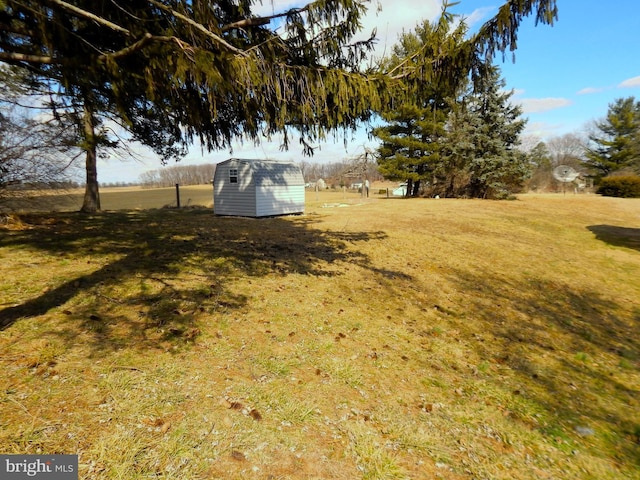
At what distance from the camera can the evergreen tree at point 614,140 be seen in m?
35.1

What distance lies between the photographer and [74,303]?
14.1ft

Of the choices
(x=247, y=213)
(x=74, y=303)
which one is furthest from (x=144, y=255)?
(x=247, y=213)

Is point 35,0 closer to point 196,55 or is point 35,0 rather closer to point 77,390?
point 196,55

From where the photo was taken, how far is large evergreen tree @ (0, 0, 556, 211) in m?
3.50

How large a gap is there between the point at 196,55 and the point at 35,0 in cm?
170

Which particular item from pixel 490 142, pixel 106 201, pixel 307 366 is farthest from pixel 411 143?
pixel 307 366

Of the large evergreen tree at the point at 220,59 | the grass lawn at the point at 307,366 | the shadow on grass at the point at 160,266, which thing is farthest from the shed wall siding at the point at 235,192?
the large evergreen tree at the point at 220,59

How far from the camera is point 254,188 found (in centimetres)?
1614

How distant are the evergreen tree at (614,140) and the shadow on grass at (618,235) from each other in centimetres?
2808

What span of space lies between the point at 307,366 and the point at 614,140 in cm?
4800

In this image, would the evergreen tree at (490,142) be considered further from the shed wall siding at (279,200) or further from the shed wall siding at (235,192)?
the shed wall siding at (235,192)

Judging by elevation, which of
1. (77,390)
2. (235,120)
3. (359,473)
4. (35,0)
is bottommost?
(359,473)

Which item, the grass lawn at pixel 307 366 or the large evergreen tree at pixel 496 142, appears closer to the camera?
the grass lawn at pixel 307 366

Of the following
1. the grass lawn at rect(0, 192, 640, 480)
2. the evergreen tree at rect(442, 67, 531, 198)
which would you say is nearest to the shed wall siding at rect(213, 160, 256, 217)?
the grass lawn at rect(0, 192, 640, 480)
